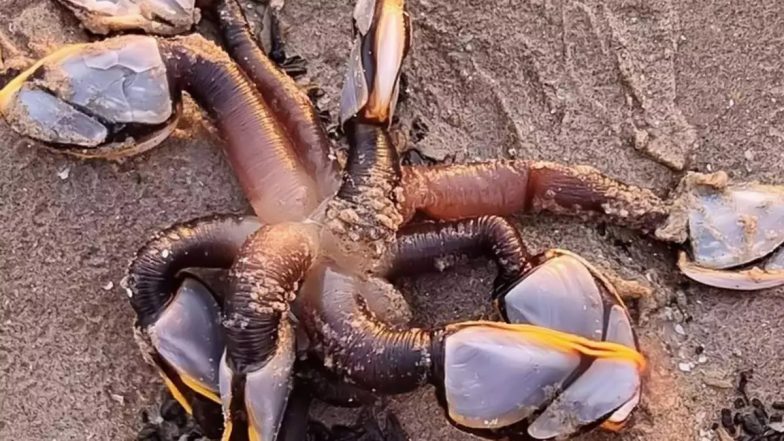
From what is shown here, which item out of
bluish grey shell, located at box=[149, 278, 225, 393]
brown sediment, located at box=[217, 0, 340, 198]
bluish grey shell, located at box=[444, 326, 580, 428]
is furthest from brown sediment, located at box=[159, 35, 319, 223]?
bluish grey shell, located at box=[444, 326, 580, 428]

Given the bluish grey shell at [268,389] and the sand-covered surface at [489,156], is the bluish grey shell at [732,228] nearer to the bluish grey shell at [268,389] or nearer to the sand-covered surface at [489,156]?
the sand-covered surface at [489,156]

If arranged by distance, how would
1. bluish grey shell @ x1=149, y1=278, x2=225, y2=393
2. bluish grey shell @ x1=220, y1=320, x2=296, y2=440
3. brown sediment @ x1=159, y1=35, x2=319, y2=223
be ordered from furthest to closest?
brown sediment @ x1=159, y1=35, x2=319, y2=223 < bluish grey shell @ x1=149, y1=278, x2=225, y2=393 < bluish grey shell @ x1=220, y1=320, x2=296, y2=440

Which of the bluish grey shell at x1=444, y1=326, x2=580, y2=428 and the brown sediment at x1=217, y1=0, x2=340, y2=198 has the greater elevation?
the brown sediment at x1=217, y1=0, x2=340, y2=198

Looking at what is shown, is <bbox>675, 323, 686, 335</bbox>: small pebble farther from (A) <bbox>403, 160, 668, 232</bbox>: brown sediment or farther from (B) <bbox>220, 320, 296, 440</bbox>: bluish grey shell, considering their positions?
(B) <bbox>220, 320, 296, 440</bbox>: bluish grey shell

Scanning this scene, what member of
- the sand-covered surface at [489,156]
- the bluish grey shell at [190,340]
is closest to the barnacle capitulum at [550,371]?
the sand-covered surface at [489,156]

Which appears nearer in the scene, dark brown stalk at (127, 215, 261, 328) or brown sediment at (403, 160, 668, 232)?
dark brown stalk at (127, 215, 261, 328)
